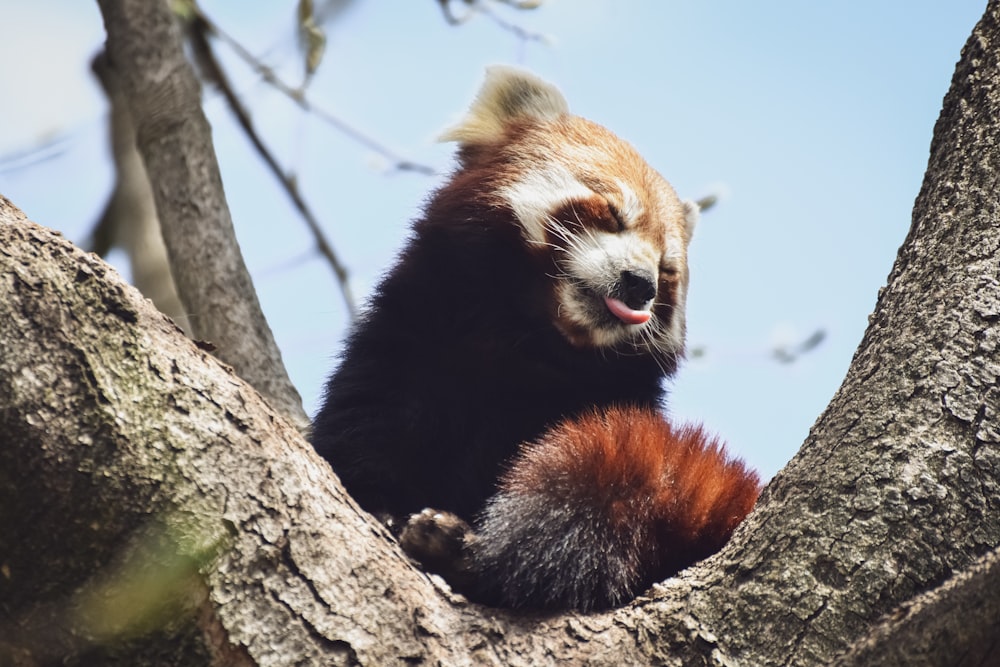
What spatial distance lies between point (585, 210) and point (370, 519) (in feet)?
6.22

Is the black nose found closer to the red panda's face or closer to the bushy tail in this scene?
the red panda's face

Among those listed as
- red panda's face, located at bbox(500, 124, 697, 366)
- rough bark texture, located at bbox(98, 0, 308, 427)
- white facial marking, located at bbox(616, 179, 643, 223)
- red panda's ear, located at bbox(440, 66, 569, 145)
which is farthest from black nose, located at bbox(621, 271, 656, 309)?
rough bark texture, located at bbox(98, 0, 308, 427)

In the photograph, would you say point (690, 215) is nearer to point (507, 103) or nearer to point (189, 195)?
point (507, 103)

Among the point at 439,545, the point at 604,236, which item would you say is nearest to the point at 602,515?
the point at 439,545

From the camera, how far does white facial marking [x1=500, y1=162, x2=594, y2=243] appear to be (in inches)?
151

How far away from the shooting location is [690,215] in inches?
178

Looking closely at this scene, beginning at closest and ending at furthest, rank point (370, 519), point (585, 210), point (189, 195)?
point (370, 519) → point (585, 210) → point (189, 195)

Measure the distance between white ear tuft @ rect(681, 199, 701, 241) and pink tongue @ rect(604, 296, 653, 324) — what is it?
3.04 ft

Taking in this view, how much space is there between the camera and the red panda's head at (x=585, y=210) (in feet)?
12.1

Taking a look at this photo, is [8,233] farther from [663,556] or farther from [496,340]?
[496,340]

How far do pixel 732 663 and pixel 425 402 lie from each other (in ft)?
5.63

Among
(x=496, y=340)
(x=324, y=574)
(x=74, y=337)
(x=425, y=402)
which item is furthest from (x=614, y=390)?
(x=74, y=337)

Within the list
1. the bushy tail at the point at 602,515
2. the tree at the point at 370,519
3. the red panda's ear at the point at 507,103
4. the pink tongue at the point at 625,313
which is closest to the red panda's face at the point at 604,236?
the pink tongue at the point at 625,313

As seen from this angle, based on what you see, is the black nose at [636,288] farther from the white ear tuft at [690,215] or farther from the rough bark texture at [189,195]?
the rough bark texture at [189,195]
